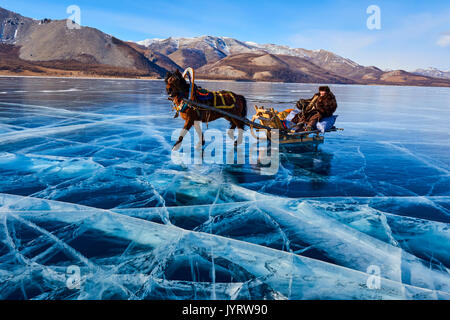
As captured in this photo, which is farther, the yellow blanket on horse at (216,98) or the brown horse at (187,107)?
the yellow blanket on horse at (216,98)

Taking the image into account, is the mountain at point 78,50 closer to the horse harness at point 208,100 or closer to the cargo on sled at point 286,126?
the horse harness at point 208,100

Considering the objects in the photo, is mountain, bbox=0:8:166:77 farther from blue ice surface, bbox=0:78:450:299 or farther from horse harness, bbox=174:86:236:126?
blue ice surface, bbox=0:78:450:299

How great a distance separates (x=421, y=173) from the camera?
6051mm

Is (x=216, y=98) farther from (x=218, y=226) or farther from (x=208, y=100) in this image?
(x=218, y=226)

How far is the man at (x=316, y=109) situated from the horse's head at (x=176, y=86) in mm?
3202

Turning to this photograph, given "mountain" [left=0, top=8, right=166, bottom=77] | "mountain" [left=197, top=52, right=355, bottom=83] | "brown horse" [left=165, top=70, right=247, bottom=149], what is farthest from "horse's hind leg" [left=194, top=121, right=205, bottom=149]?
"mountain" [left=197, top=52, right=355, bottom=83]

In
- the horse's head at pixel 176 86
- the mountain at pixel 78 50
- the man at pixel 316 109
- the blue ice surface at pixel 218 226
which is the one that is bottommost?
the blue ice surface at pixel 218 226

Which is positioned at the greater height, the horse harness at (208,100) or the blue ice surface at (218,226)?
the horse harness at (208,100)

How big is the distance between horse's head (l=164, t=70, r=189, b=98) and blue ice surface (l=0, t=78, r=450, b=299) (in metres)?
1.53

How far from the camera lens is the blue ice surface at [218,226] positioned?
2672 millimetres

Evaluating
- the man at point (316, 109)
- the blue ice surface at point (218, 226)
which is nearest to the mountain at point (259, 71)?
the man at point (316, 109)

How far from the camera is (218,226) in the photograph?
3.69m

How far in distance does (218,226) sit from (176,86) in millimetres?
3445
